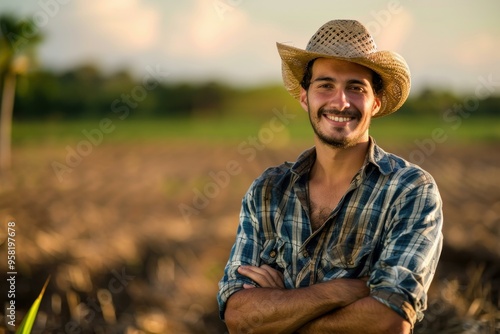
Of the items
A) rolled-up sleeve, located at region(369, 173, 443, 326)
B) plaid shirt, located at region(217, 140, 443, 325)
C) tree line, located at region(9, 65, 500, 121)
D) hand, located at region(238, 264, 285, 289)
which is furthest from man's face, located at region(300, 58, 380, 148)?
tree line, located at region(9, 65, 500, 121)

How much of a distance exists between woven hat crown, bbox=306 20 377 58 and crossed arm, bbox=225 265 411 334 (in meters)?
0.94

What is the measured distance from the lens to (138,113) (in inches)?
1802

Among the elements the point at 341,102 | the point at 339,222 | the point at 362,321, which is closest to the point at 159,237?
the point at 339,222

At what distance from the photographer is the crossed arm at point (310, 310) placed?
2879 mm

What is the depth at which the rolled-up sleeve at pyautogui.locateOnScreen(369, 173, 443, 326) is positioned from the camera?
2.87 meters

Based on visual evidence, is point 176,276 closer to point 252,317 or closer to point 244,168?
point 252,317

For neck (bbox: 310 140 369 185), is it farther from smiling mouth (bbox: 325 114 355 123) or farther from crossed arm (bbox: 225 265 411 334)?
crossed arm (bbox: 225 265 411 334)

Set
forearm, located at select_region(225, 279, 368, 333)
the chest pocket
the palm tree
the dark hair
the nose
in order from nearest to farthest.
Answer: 1. forearm, located at select_region(225, 279, 368, 333)
2. the nose
3. the chest pocket
4. the dark hair
5. the palm tree

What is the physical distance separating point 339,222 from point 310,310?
1.36 ft

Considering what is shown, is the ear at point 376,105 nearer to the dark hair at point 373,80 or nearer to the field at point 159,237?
the dark hair at point 373,80

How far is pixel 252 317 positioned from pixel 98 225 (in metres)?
8.06

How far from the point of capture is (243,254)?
338 cm

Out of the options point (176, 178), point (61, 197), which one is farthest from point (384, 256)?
point (176, 178)

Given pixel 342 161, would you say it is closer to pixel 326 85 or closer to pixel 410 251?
pixel 326 85
